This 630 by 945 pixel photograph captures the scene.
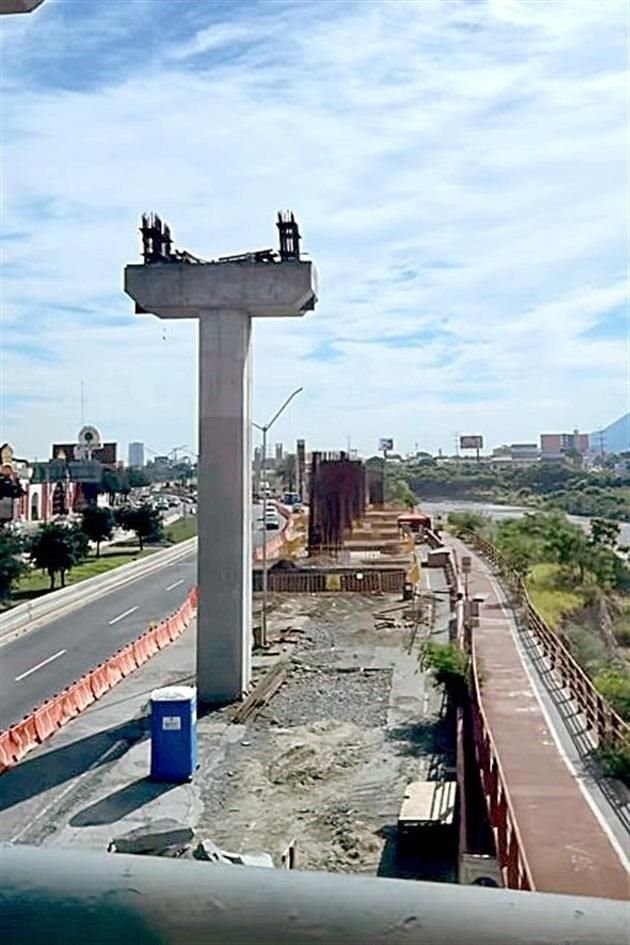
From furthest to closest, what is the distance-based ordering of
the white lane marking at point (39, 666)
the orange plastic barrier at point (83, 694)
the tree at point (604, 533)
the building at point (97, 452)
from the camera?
the building at point (97, 452)
the tree at point (604, 533)
the white lane marking at point (39, 666)
the orange plastic barrier at point (83, 694)

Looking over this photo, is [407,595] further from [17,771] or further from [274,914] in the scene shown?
[274,914]

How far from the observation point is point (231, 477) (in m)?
18.9

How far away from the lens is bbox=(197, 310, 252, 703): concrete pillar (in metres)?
18.8

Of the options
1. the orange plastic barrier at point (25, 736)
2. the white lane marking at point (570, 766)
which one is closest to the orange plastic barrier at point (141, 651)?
the orange plastic barrier at point (25, 736)

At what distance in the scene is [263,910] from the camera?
3.09 ft

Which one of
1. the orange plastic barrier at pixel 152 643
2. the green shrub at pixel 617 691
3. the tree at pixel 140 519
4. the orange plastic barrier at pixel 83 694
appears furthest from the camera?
the tree at pixel 140 519

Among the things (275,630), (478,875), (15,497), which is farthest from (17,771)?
(15,497)

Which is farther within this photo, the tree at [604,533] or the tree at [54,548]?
the tree at [604,533]

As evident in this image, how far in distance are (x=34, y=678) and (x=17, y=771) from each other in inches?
273

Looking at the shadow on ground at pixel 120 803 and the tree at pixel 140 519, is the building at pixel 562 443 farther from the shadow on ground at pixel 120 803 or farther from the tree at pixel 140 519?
the shadow on ground at pixel 120 803

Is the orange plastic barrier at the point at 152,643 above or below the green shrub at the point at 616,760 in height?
below

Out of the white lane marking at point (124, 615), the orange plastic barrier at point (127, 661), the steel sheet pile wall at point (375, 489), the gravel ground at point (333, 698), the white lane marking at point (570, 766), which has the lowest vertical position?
the gravel ground at point (333, 698)

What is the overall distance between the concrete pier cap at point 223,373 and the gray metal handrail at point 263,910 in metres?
17.9

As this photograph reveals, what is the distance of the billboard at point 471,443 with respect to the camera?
12938cm
